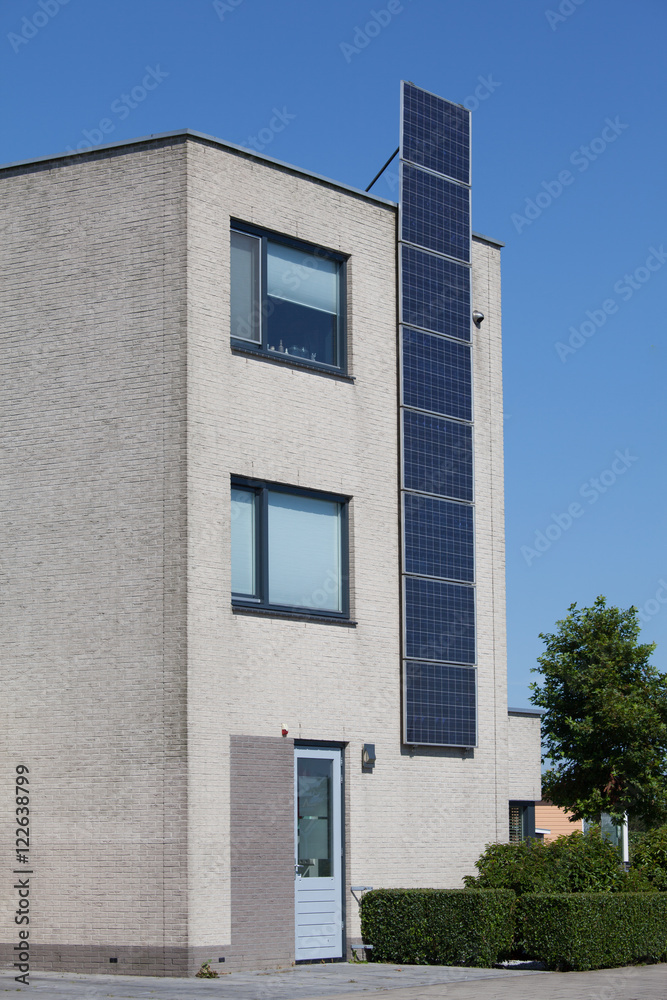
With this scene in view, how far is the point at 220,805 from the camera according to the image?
55.8 feet

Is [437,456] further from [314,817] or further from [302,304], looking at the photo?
[314,817]

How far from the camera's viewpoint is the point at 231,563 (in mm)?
18000

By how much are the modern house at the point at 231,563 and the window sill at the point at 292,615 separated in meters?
0.03

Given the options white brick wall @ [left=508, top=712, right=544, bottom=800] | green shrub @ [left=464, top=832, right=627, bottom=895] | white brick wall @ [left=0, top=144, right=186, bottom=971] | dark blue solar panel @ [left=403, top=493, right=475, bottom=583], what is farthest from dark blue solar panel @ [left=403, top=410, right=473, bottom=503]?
green shrub @ [left=464, top=832, right=627, bottom=895]

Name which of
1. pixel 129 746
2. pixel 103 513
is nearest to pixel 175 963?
pixel 129 746

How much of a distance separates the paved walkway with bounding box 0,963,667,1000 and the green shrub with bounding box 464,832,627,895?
4.72 ft

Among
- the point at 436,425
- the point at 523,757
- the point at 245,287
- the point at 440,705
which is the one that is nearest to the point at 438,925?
the point at 440,705

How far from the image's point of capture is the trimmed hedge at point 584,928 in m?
17.6

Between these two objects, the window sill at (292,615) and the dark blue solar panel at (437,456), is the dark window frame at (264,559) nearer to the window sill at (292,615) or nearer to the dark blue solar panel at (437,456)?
the window sill at (292,615)

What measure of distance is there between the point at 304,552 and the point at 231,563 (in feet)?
4.41

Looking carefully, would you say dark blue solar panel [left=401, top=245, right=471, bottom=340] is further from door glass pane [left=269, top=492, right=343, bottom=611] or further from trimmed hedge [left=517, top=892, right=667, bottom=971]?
trimmed hedge [left=517, top=892, right=667, bottom=971]

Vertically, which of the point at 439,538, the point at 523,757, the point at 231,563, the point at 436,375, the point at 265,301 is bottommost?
the point at 523,757

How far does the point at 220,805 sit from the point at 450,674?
15.7 ft

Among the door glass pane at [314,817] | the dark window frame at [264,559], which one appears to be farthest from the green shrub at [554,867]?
the dark window frame at [264,559]
